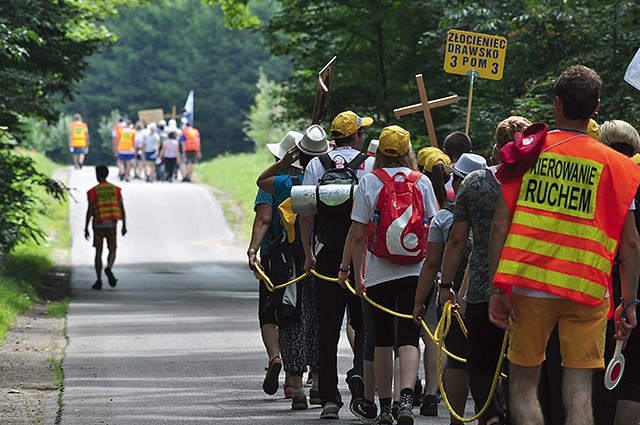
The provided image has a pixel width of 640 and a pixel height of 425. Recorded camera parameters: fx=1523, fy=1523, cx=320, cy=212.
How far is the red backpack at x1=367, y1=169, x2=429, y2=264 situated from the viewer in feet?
29.8

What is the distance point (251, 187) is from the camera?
1619 inches

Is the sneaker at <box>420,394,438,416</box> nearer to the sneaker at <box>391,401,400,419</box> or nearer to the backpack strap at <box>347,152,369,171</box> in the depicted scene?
the sneaker at <box>391,401,400,419</box>

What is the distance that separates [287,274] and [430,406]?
1408 mm

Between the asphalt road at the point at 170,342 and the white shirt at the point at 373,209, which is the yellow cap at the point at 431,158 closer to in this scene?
the white shirt at the point at 373,209

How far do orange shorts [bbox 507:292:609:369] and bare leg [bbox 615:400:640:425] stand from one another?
88 centimetres

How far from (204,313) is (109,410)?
802cm

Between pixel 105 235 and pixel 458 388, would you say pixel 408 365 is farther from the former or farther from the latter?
pixel 105 235

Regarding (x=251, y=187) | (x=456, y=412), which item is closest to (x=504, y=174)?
(x=456, y=412)

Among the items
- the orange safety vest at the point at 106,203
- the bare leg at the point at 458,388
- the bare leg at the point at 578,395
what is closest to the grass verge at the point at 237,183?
the orange safety vest at the point at 106,203

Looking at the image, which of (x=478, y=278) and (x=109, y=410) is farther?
(x=109, y=410)

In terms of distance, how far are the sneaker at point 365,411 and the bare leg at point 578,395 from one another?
297 centimetres

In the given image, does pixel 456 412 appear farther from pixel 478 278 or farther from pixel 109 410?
pixel 109 410

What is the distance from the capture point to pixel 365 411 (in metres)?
9.52

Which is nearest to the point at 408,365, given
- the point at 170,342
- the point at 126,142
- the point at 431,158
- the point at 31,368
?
the point at 431,158
